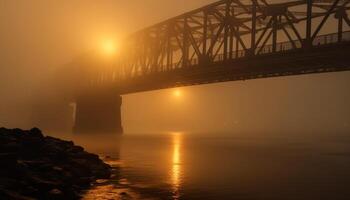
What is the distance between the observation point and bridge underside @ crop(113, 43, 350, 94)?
55.1 metres

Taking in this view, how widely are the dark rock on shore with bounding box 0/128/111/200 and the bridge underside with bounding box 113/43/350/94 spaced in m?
29.2

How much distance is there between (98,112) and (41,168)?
3739 inches

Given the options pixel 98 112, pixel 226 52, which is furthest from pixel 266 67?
pixel 98 112

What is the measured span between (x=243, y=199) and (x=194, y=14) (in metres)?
55.6

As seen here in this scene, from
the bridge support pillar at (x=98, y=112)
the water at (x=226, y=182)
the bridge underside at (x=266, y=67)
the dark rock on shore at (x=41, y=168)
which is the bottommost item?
the water at (x=226, y=182)

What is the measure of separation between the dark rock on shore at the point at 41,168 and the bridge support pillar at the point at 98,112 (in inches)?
3113

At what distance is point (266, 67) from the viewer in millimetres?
64938

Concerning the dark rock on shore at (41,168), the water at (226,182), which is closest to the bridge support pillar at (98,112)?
the water at (226,182)

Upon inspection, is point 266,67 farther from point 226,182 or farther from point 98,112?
point 98,112

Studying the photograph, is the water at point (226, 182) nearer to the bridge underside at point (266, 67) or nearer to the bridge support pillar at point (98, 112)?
the bridge underside at point (266, 67)

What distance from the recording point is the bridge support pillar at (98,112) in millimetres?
121500

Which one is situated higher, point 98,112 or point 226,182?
point 98,112

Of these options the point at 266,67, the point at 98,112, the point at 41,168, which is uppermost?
the point at 266,67

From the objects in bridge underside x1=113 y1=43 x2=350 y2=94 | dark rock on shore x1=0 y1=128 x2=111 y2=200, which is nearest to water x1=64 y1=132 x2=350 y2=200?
dark rock on shore x1=0 y1=128 x2=111 y2=200
